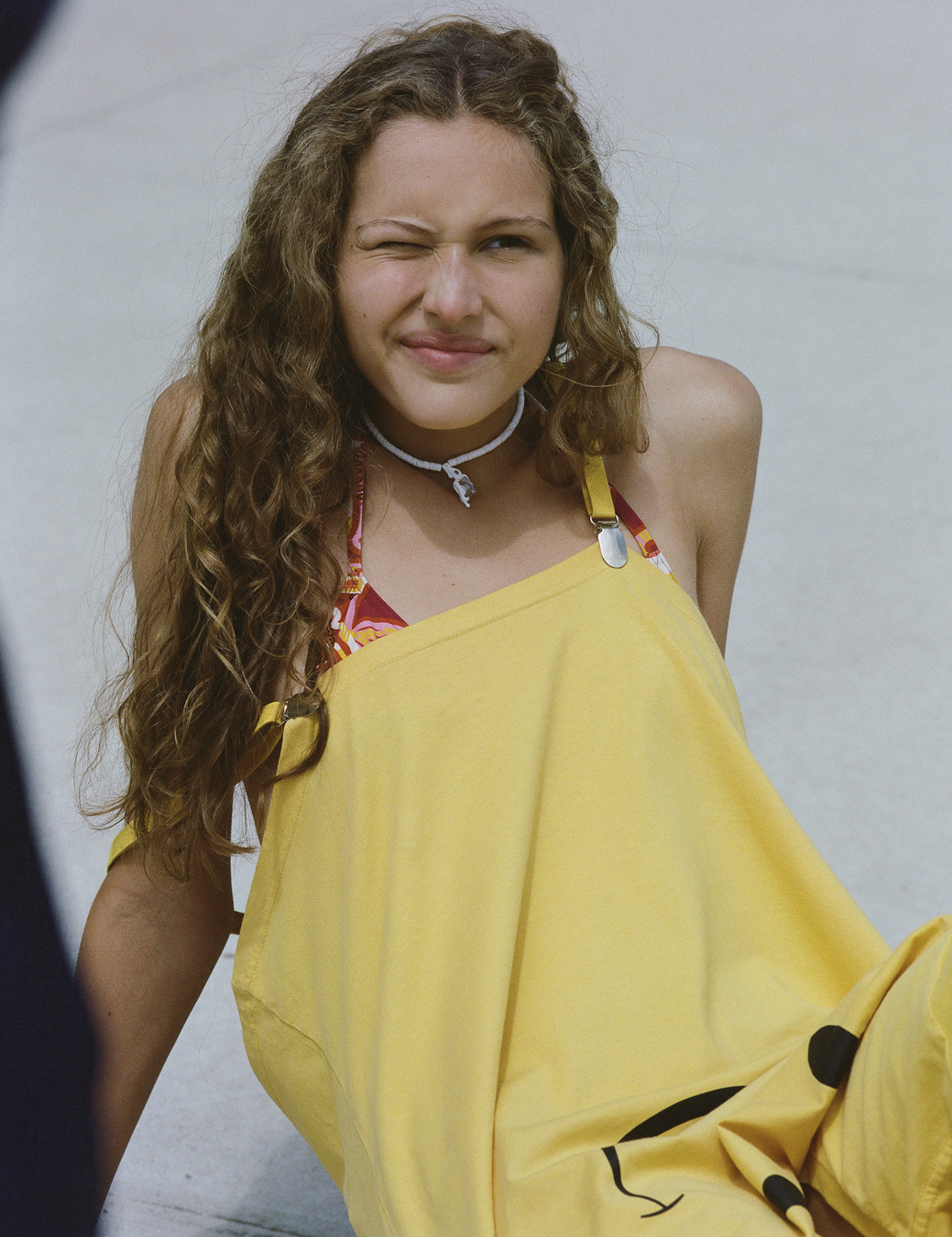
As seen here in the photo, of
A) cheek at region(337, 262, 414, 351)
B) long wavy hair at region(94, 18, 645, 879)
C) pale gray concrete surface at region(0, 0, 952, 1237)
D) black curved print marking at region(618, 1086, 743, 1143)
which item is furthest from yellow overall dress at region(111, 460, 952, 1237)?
pale gray concrete surface at region(0, 0, 952, 1237)

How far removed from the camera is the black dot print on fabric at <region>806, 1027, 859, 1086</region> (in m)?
1.21

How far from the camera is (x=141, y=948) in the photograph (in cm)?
171

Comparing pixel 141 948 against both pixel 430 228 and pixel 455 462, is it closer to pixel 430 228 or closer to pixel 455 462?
pixel 455 462

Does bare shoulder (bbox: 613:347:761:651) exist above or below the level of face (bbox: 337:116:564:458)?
below

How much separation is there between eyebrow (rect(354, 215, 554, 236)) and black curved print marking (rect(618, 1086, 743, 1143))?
35.0 inches

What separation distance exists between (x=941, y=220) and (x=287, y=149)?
3717 mm

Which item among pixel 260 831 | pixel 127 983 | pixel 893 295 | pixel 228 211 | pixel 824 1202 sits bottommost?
pixel 824 1202

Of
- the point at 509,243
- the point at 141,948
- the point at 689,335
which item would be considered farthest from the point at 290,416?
the point at 689,335

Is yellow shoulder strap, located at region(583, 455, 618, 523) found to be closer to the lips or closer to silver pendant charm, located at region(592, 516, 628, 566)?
silver pendant charm, located at region(592, 516, 628, 566)

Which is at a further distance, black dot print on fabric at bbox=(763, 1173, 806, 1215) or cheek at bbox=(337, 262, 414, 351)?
cheek at bbox=(337, 262, 414, 351)

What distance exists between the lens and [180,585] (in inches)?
61.2

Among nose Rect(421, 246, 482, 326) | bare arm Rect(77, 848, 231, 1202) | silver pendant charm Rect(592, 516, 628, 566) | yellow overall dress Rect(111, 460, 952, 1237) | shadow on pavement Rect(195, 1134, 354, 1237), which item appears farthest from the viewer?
shadow on pavement Rect(195, 1134, 354, 1237)

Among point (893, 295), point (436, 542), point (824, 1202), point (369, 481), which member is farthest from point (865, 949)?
point (893, 295)

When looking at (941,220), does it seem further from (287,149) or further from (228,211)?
(287,149)
